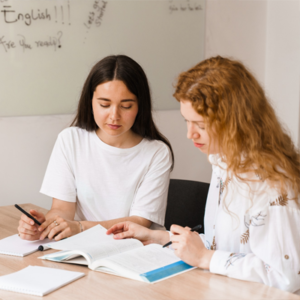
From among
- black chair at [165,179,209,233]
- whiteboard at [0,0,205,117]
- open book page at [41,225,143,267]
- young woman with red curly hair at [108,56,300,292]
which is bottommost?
black chair at [165,179,209,233]

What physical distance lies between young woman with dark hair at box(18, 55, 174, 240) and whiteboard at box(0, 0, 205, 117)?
0.73m

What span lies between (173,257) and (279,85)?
7.50 feet

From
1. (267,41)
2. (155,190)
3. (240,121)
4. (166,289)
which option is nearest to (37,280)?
(166,289)

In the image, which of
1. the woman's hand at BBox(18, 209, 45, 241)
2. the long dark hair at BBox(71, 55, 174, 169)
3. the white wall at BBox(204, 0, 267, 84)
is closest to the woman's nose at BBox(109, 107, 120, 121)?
the long dark hair at BBox(71, 55, 174, 169)

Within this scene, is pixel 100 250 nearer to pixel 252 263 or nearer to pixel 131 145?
pixel 252 263

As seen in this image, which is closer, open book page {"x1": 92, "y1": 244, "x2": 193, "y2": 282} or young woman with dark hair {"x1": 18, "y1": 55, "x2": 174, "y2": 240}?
open book page {"x1": 92, "y1": 244, "x2": 193, "y2": 282}

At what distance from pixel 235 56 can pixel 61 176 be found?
1918 mm

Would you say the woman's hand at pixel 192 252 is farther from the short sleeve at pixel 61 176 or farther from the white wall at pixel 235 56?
the white wall at pixel 235 56

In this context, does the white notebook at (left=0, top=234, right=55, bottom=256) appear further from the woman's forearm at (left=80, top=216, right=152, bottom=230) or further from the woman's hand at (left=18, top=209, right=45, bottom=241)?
the woman's forearm at (left=80, top=216, right=152, bottom=230)

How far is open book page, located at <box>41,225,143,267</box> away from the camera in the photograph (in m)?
1.17

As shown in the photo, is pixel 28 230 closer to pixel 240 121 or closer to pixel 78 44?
pixel 240 121

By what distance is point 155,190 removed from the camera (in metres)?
1.72

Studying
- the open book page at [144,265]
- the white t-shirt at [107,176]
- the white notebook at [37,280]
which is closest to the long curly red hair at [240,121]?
the open book page at [144,265]

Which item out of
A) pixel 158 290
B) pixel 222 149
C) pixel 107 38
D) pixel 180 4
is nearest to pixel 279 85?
pixel 180 4
